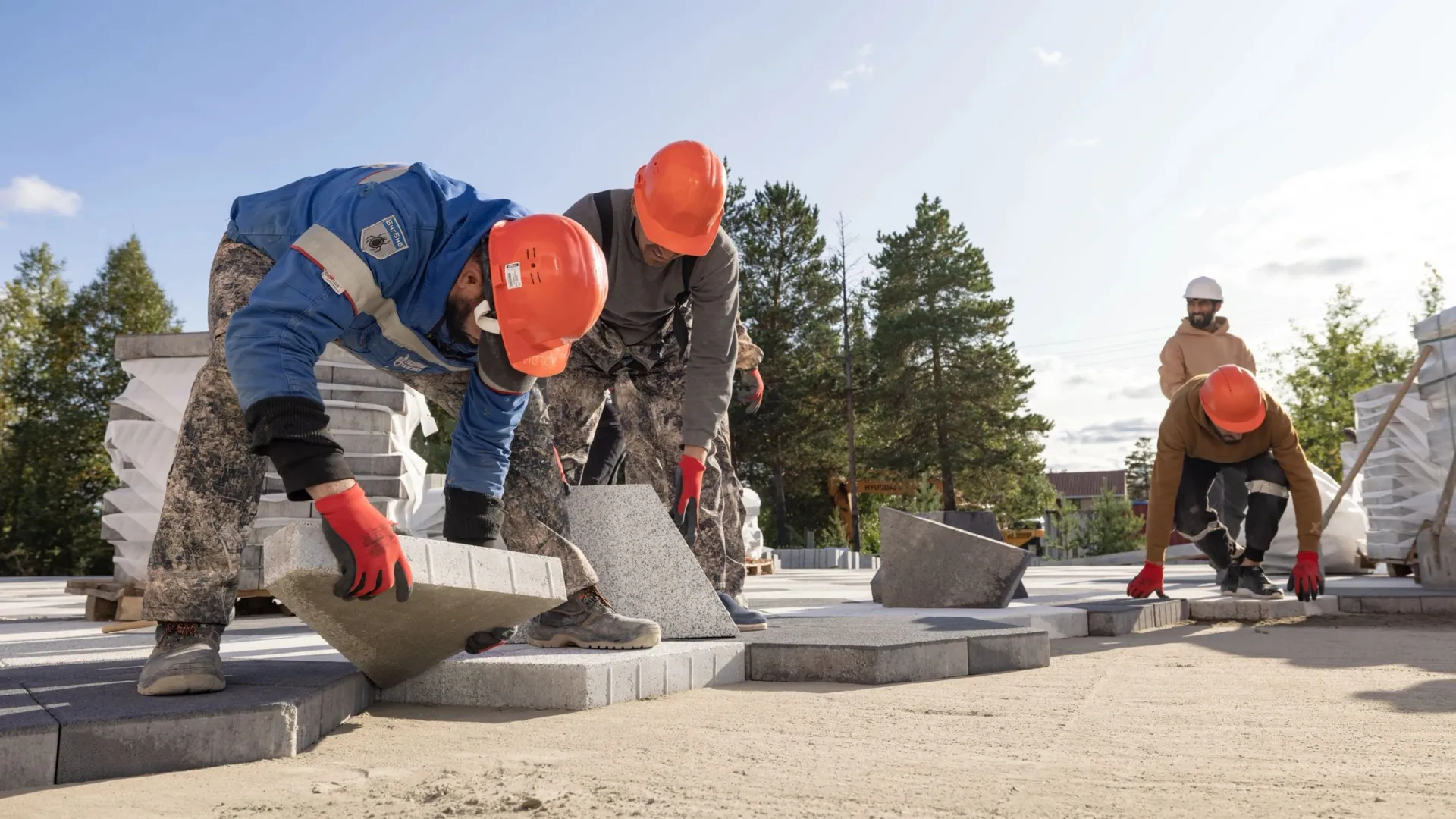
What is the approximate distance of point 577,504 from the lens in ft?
11.5

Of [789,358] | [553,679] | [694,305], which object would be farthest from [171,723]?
[789,358]

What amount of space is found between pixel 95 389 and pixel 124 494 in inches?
1082

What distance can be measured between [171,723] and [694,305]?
249cm

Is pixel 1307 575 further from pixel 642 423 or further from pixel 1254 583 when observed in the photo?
pixel 642 423

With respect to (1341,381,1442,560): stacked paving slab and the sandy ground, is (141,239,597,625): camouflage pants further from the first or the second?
(1341,381,1442,560): stacked paving slab

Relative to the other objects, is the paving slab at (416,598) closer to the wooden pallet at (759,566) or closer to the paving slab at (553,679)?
the paving slab at (553,679)

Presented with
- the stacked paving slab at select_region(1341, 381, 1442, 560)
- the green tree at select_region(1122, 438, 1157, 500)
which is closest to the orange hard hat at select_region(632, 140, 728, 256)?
the stacked paving slab at select_region(1341, 381, 1442, 560)

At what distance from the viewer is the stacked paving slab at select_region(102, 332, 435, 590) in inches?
207

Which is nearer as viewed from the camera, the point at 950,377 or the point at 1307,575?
the point at 1307,575

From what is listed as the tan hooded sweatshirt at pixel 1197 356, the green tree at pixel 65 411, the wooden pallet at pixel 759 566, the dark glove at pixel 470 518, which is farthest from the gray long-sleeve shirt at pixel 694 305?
the green tree at pixel 65 411

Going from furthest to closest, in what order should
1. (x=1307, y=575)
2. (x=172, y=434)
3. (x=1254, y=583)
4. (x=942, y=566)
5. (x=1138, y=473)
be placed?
(x=1138, y=473), (x=1254, y=583), (x=1307, y=575), (x=942, y=566), (x=172, y=434)

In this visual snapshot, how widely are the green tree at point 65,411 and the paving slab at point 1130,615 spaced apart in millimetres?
21813

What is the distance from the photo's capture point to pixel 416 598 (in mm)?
2336

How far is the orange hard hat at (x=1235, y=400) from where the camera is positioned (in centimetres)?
546
